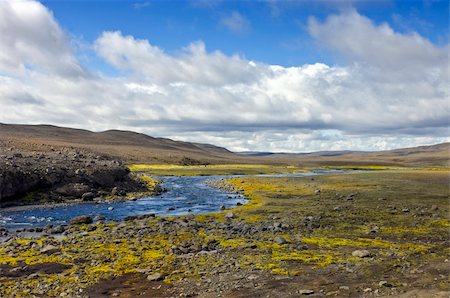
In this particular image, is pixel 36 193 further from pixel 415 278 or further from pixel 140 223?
pixel 415 278

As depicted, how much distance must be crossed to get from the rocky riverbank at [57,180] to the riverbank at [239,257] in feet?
58.5

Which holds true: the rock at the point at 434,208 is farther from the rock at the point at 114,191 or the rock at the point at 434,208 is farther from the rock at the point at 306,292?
the rock at the point at 114,191

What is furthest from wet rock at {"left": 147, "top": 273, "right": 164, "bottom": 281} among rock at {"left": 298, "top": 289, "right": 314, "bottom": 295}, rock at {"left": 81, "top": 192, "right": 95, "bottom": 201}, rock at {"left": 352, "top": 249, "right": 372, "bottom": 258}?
rock at {"left": 81, "top": 192, "right": 95, "bottom": 201}

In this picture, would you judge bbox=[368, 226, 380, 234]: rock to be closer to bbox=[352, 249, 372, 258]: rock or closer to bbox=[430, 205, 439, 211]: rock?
bbox=[352, 249, 372, 258]: rock

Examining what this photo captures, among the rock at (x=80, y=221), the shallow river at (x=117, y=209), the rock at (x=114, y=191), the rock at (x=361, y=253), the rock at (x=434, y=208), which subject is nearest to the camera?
the rock at (x=361, y=253)

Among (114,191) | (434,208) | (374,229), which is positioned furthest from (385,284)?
(114,191)

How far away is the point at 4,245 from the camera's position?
23594 millimetres

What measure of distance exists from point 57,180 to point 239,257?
34.0 m

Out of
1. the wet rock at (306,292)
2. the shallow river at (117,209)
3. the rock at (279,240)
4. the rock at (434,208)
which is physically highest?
the rock at (434,208)

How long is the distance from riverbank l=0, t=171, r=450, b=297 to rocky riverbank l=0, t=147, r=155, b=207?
17.8 metres

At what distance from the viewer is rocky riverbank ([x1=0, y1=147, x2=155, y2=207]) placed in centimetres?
4368

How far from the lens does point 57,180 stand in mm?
48344

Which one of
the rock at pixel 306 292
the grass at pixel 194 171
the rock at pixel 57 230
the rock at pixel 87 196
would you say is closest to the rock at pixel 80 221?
the rock at pixel 57 230

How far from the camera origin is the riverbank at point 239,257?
1664 centimetres
